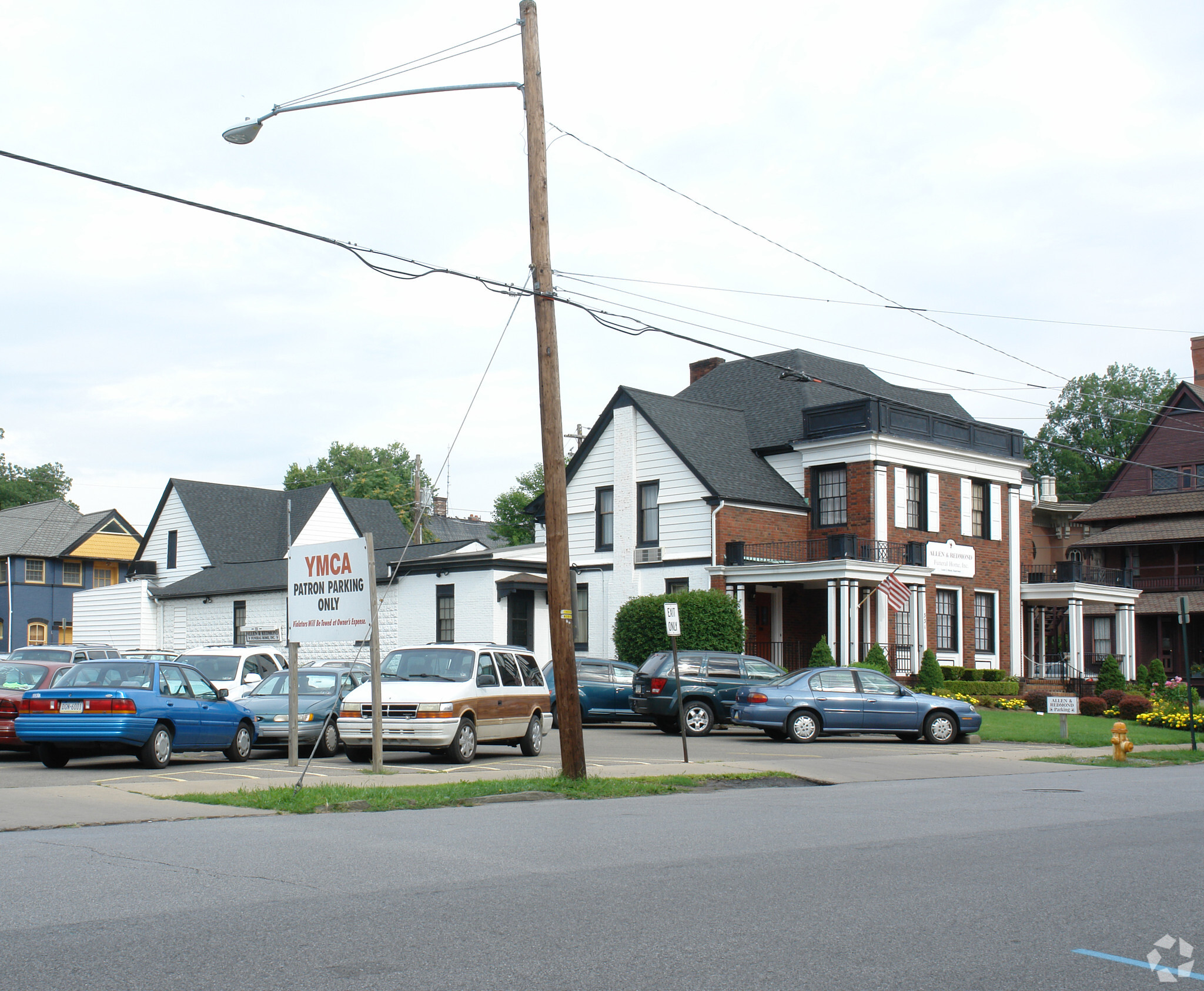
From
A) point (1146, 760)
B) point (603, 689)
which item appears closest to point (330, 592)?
point (603, 689)

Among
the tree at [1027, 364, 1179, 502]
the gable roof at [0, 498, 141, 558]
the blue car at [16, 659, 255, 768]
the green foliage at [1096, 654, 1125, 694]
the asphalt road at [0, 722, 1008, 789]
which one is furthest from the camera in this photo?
the tree at [1027, 364, 1179, 502]

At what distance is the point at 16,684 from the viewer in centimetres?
1966

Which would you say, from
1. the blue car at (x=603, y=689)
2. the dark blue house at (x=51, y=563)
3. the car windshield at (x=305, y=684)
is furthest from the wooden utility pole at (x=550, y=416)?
the dark blue house at (x=51, y=563)

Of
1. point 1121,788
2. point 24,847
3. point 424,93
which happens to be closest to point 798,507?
point 1121,788

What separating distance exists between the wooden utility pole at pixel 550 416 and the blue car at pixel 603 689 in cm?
1237

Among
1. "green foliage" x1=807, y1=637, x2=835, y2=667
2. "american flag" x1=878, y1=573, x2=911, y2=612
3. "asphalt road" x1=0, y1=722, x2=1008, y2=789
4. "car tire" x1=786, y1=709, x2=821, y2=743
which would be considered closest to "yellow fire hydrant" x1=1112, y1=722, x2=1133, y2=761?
"asphalt road" x1=0, y1=722, x2=1008, y2=789

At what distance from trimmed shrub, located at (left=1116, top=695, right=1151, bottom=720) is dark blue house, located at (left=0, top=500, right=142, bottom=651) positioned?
4369 centimetres

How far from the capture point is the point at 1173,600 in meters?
52.3

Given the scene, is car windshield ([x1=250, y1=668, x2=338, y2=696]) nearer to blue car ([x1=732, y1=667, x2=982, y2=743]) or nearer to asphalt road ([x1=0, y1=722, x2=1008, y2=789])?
asphalt road ([x1=0, y1=722, x2=1008, y2=789])

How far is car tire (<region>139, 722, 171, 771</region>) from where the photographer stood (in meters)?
17.1

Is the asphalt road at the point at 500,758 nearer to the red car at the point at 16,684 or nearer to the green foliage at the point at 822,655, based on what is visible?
the red car at the point at 16,684

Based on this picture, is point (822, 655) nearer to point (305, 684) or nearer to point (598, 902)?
point (305, 684)

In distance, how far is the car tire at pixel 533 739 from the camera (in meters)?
20.2

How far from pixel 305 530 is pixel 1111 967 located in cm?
4805
